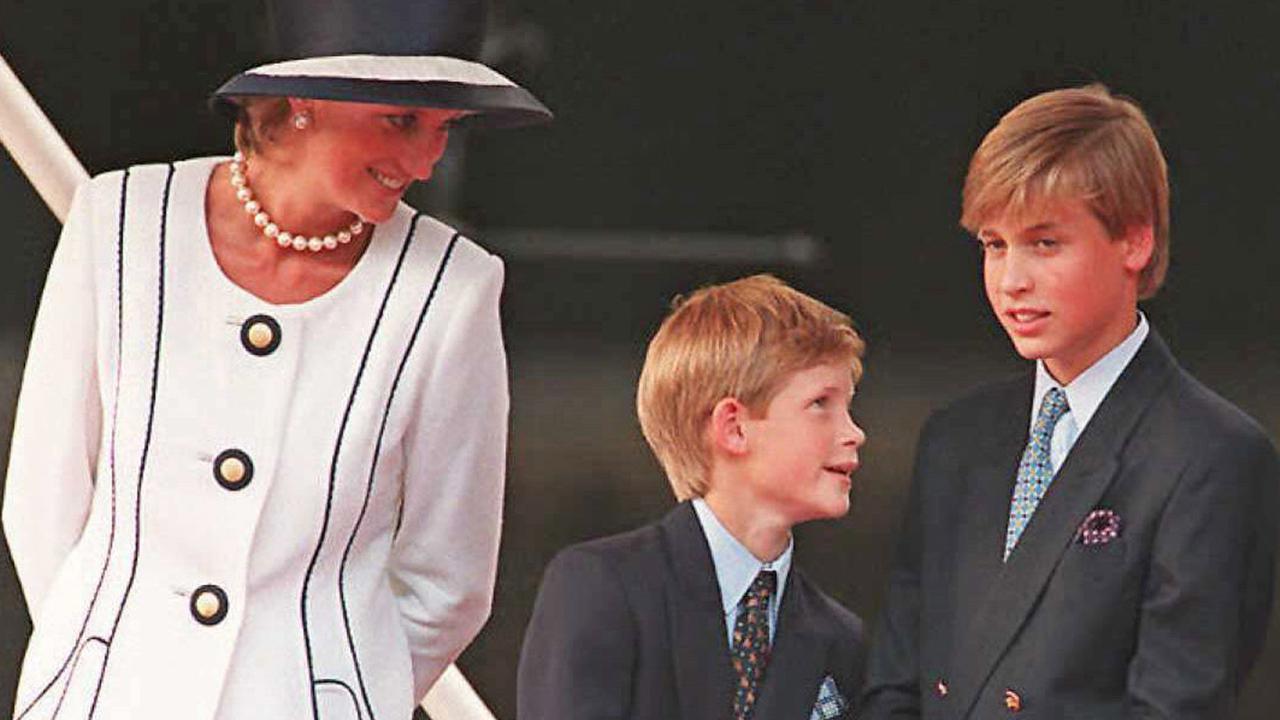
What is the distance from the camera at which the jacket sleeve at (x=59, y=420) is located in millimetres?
2742

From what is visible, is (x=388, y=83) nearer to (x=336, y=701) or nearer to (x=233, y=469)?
(x=233, y=469)

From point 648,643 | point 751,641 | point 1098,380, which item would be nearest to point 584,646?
point 648,643

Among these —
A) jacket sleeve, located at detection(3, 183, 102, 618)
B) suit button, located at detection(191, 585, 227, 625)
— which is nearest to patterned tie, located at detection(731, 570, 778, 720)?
suit button, located at detection(191, 585, 227, 625)

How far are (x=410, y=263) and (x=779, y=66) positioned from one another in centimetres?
215

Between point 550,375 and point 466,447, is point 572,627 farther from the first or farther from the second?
point 550,375

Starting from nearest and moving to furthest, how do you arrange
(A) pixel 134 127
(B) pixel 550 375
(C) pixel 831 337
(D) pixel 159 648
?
(D) pixel 159 648 < (C) pixel 831 337 < (A) pixel 134 127 < (B) pixel 550 375

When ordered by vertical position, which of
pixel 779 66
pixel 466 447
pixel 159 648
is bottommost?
pixel 159 648

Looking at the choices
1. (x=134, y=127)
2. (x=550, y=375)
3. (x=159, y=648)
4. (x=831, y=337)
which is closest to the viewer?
(x=159, y=648)

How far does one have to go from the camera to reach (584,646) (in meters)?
2.83

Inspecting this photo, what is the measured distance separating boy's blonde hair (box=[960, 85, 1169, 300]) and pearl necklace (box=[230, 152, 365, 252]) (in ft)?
1.77

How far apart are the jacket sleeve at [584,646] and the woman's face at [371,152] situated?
380mm

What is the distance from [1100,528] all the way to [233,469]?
727 millimetres

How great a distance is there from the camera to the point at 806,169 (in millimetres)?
4863

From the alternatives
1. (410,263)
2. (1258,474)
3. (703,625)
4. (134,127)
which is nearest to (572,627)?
(703,625)
